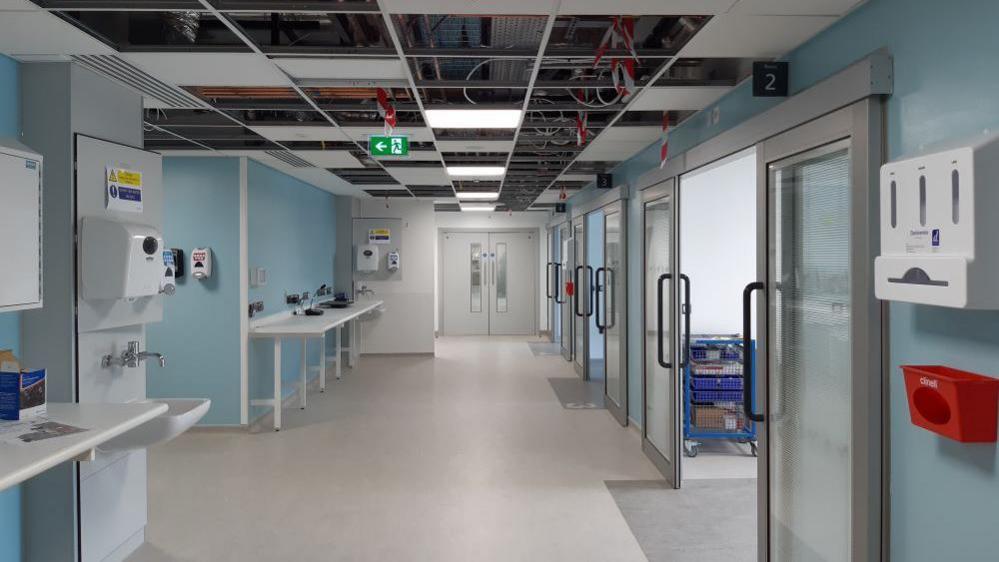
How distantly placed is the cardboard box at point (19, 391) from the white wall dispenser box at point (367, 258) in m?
7.42

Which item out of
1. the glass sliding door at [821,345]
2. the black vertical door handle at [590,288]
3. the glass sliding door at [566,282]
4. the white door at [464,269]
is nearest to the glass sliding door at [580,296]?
the black vertical door handle at [590,288]

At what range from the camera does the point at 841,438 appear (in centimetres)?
248

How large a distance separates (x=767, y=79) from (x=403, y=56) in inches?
67.1

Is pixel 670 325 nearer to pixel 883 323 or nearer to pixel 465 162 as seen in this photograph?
pixel 883 323

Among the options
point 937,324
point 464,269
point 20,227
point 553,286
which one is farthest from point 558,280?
point 937,324

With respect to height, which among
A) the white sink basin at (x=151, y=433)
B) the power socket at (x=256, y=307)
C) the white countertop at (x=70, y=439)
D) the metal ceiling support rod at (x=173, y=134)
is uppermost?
the metal ceiling support rod at (x=173, y=134)

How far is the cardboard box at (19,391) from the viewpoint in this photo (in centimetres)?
249

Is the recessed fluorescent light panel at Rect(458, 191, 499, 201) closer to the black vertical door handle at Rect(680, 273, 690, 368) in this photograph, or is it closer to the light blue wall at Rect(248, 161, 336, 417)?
the light blue wall at Rect(248, 161, 336, 417)

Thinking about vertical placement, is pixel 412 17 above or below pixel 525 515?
above

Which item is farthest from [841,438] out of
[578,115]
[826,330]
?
[578,115]

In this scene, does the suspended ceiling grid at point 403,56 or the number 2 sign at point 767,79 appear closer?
the suspended ceiling grid at point 403,56

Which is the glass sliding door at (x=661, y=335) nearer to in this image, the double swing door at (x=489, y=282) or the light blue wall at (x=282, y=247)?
the light blue wall at (x=282, y=247)

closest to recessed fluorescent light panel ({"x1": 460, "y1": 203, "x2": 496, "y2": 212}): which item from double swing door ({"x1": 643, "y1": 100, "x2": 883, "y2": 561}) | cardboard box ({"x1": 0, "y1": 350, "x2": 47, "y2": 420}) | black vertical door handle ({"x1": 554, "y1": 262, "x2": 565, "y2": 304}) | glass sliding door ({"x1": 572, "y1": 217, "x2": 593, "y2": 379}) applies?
black vertical door handle ({"x1": 554, "y1": 262, "x2": 565, "y2": 304})

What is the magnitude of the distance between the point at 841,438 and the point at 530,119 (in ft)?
9.58
